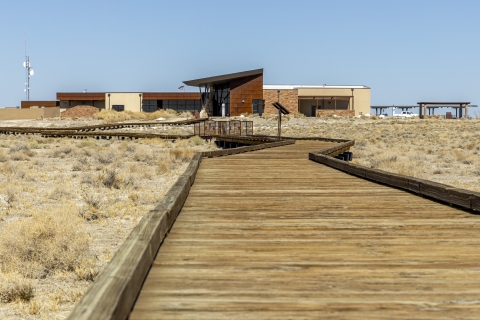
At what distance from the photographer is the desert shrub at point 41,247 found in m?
9.02

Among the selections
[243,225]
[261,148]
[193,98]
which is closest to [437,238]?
[243,225]

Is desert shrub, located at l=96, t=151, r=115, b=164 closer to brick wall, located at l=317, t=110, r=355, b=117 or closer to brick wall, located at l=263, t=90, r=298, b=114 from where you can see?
brick wall, located at l=263, t=90, r=298, b=114

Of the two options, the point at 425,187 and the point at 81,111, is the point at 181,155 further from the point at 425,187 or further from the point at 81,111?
the point at 81,111

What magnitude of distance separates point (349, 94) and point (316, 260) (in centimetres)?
7518

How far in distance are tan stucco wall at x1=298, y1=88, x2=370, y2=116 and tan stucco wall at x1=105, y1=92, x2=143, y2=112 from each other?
2933 cm

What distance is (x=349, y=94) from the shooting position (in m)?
78.8

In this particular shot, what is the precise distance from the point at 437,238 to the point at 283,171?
8.33 metres

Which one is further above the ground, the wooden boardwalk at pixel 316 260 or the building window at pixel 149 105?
the building window at pixel 149 105

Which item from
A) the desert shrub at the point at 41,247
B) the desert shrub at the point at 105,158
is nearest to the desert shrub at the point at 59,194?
the desert shrub at the point at 41,247

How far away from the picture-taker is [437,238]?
6.52 m

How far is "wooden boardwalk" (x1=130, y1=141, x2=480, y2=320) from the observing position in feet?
13.7

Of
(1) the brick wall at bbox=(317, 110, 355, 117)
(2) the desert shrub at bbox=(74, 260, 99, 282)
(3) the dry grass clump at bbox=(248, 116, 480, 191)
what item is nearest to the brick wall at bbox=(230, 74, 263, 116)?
(3) the dry grass clump at bbox=(248, 116, 480, 191)

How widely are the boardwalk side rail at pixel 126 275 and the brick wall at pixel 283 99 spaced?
64614mm

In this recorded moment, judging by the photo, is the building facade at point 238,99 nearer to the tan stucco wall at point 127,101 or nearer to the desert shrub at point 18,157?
the tan stucco wall at point 127,101
